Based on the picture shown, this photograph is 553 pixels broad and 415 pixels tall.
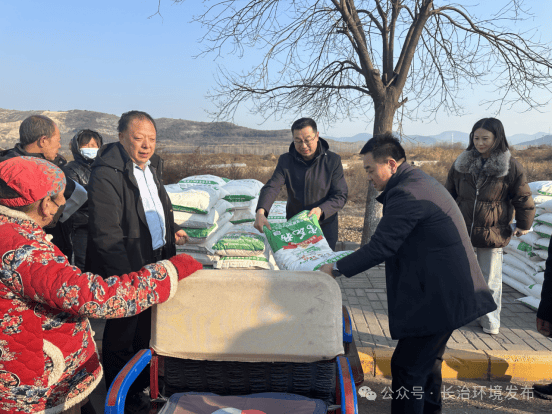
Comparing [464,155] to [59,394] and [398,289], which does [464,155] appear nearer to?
[398,289]

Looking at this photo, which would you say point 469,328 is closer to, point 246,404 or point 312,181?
point 312,181

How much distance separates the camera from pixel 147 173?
8.93 ft

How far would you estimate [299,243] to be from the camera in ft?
9.79

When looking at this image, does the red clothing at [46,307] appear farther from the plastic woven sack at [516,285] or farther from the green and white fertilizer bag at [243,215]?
the plastic woven sack at [516,285]

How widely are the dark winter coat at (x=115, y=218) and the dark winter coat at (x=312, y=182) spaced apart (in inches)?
48.4

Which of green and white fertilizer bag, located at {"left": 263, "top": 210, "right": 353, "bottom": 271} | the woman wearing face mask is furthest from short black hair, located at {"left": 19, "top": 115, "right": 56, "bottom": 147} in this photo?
green and white fertilizer bag, located at {"left": 263, "top": 210, "right": 353, "bottom": 271}

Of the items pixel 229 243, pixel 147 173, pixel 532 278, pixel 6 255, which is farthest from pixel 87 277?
pixel 532 278

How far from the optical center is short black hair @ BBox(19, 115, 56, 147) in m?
3.33

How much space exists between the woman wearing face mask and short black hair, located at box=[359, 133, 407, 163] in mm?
2833

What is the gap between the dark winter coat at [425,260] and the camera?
2.19 m

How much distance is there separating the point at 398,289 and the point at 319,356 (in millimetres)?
737

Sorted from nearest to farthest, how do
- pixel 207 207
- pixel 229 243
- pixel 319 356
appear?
pixel 319 356, pixel 229 243, pixel 207 207

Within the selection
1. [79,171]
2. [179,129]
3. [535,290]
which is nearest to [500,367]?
[535,290]

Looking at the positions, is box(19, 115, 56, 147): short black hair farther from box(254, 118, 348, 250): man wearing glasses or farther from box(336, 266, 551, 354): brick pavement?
box(336, 266, 551, 354): brick pavement
